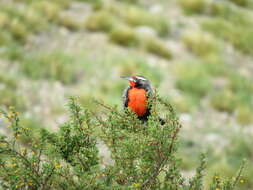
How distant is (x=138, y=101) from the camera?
4.70m

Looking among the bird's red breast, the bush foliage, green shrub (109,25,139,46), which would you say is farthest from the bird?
green shrub (109,25,139,46)

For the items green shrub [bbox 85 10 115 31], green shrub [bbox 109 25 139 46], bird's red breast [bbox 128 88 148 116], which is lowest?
bird's red breast [bbox 128 88 148 116]

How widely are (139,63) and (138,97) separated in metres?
4.61

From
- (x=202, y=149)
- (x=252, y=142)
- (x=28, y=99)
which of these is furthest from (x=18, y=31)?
(x=252, y=142)

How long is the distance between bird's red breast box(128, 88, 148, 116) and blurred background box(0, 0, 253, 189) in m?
2.35

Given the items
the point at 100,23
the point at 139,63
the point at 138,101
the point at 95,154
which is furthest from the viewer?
the point at 100,23

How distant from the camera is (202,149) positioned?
7910 millimetres

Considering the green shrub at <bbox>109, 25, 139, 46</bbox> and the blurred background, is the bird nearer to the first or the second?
the blurred background

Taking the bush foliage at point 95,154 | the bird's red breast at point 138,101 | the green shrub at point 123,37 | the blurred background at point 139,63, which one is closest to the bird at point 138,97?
the bird's red breast at point 138,101

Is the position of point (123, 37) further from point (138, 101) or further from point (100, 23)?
point (138, 101)

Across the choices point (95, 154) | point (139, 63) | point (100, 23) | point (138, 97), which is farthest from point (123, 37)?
point (95, 154)

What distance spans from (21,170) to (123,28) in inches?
296

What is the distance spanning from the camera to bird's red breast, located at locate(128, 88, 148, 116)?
15.2ft

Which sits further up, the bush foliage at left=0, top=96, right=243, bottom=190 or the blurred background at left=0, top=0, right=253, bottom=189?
the blurred background at left=0, top=0, right=253, bottom=189
